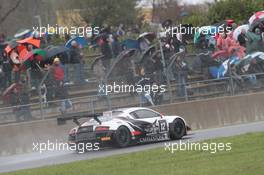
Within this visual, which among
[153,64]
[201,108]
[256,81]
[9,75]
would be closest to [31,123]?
[9,75]

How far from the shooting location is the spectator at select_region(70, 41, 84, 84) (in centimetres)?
2577

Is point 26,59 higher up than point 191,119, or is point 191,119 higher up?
point 26,59

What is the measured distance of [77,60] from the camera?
88.7 feet

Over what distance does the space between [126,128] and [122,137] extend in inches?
11.5

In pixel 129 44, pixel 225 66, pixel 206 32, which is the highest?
pixel 206 32

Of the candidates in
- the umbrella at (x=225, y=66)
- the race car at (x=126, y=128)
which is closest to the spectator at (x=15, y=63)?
the race car at (x=126, y=128)

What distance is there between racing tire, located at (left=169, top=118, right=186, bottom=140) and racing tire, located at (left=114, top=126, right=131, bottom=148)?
167 cm

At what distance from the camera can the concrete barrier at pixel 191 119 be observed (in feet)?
79.9

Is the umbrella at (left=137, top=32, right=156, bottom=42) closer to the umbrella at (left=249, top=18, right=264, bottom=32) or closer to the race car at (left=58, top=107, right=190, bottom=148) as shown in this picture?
the umbrella at (left=249, top=18, right=264, bottom=32)

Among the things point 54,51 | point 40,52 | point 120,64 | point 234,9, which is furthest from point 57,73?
point 234,9

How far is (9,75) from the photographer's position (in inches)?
963

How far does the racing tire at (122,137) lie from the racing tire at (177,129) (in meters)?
1.67

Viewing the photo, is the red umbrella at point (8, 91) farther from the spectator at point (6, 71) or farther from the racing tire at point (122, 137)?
the racing tire at point (122, 137)

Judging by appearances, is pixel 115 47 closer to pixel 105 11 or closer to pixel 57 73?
pixel 57 73
